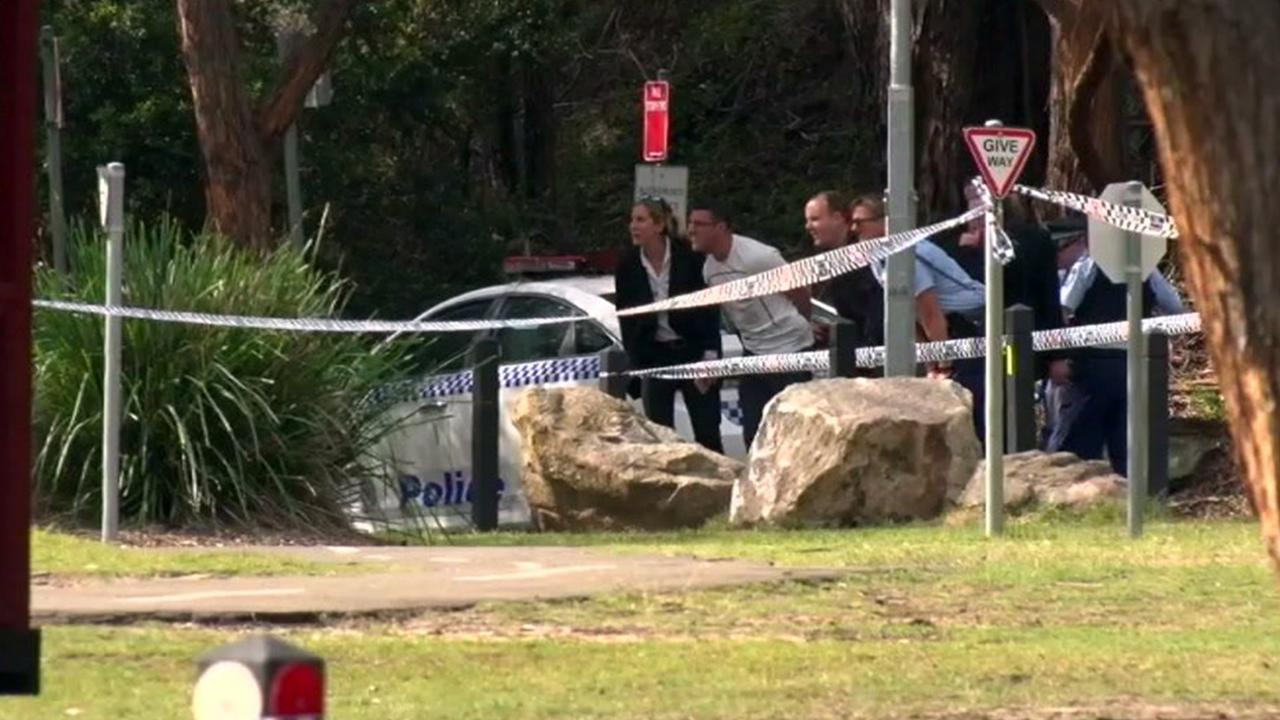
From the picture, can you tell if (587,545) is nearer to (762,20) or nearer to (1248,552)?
(1248,552)

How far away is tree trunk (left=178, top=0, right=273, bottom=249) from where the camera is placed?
64.6ft

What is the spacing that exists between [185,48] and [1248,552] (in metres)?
10.8

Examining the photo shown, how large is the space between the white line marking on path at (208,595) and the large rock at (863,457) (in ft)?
14.9

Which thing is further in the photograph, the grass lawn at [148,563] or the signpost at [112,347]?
the signpost at [112,347]

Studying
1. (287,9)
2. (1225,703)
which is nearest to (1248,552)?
(1225,703)

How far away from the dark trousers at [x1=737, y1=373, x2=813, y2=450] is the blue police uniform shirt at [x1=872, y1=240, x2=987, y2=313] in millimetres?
842

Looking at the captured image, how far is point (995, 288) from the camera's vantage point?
1213 centimetres

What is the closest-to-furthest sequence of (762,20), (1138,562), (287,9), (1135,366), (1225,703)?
(1225,703), (1138,562), (1135,366), (287,9), (762,20)

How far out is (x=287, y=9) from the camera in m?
29.7

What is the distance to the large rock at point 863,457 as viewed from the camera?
560 inches

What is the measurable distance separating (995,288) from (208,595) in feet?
12.9

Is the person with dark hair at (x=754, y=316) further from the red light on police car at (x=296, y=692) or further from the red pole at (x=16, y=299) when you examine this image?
the red light on police car at (x=296, y=692)

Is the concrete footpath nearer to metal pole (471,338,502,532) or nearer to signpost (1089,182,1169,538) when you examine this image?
signpost (1089,182,1169,538)

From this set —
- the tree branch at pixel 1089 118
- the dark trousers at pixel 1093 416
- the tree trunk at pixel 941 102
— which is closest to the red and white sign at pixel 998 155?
the dark trousers at pixel 1093 416
